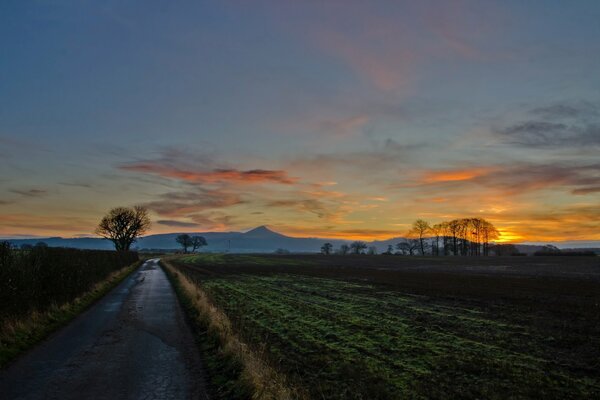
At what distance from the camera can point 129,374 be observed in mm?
10023

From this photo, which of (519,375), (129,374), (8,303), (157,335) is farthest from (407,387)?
(8,303)

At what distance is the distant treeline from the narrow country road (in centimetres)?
189

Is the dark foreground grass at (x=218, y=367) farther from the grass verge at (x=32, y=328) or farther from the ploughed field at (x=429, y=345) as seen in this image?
the grass verge at (x=32, y=328)

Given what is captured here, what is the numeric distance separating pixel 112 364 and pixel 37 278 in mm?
9571

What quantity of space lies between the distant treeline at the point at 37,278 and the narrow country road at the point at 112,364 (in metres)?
1.89

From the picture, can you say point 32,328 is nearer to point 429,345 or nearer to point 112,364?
point 112,364

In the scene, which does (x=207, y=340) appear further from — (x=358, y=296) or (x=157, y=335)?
(x=358, y=296)

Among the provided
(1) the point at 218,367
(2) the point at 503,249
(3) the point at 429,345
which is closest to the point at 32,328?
(1) the point at 218,367

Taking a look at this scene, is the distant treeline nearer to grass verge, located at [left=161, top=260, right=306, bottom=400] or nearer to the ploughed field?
grass verge, located at [left=161, top=260, right=306, bottom=400]

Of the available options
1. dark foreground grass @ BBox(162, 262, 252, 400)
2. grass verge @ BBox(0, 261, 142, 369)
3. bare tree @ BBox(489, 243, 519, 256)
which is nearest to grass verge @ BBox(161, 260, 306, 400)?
dark foreground grass @ BBox(162, 262, 252, 400)

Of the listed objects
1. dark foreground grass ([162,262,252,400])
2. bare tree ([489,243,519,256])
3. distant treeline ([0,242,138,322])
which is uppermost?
bare tree ([489,243,519,256])

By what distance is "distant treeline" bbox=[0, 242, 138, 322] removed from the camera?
584 inches

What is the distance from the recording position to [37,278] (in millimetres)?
17875

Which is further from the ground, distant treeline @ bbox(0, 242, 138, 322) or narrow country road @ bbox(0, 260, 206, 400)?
distant treeline @ bbox(0, 242, 138, 322)
